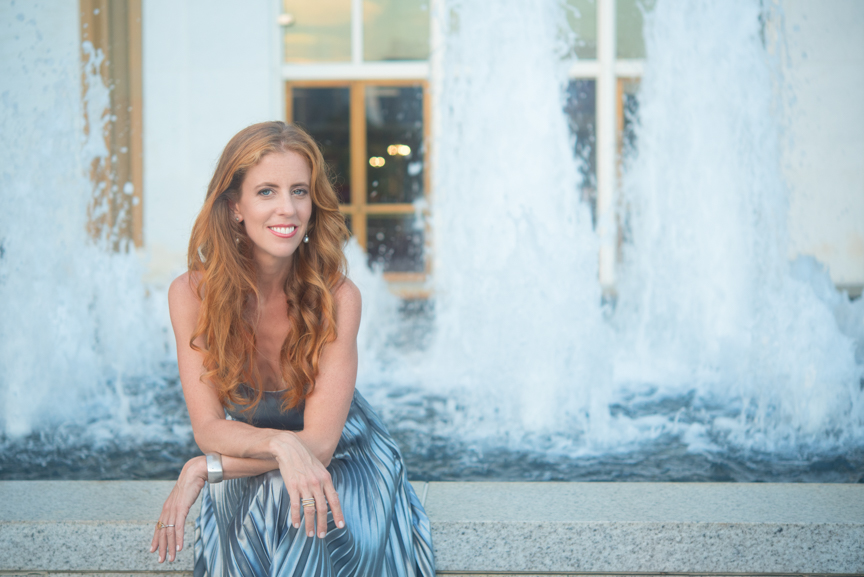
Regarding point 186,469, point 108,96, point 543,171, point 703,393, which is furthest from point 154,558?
point 108,96

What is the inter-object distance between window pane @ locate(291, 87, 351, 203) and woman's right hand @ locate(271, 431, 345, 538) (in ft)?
27.7

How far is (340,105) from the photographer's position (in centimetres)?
1005

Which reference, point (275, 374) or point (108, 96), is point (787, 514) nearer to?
point (275, 374)

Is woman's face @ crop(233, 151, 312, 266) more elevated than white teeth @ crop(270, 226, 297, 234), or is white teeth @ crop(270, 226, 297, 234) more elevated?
woman's face @ crop(233, 151, 312, 266)

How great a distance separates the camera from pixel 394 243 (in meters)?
10.1

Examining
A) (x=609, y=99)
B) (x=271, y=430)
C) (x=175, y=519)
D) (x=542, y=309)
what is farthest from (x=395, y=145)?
(x=175, y=519)

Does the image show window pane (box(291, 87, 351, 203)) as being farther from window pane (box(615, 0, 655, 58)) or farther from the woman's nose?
the woman's nose

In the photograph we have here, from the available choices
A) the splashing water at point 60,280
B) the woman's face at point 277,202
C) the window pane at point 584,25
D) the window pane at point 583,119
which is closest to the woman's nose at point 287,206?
the woman's face at point 277,202

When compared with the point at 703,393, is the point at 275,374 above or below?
above

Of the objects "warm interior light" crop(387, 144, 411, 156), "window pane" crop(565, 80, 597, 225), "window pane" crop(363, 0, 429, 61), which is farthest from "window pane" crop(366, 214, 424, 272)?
"window pane" crop(565, 80, 597, 225)

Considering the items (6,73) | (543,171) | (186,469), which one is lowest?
(186,469)

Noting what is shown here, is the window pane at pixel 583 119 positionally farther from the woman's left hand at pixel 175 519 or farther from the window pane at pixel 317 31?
the woman's left hand at pixel 175 519

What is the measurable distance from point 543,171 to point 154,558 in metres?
5.58

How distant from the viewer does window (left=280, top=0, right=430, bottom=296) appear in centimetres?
968
